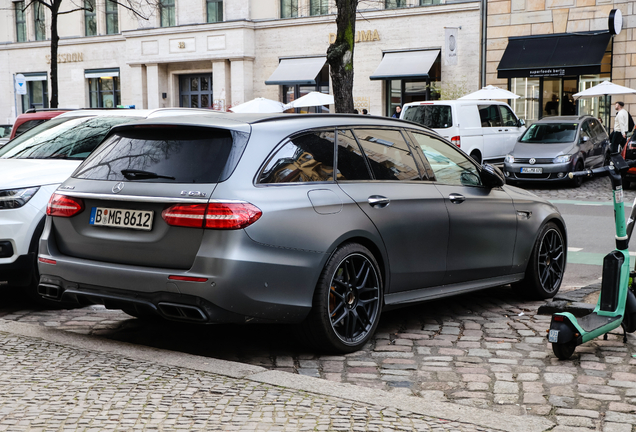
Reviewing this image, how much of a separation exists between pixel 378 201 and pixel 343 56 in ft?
37.5

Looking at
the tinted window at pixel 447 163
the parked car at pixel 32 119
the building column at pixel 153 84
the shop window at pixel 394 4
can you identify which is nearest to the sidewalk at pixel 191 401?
the tinted window at pixel 447 163

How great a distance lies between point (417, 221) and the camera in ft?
18.1

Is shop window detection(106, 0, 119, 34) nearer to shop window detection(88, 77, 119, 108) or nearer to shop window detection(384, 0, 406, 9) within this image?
shop window detection(88, 77, 119, 108)

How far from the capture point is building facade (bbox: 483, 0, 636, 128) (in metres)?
26.5

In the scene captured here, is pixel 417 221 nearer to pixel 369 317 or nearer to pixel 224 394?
pixel 369 317

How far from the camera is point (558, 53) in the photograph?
1067 inches

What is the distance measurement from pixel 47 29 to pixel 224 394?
136 ft

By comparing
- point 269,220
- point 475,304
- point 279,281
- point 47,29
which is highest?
point 47,29

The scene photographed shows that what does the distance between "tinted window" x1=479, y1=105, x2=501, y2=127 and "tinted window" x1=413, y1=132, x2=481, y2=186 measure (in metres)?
15.4

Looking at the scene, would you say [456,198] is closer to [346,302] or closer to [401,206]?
[401,206]

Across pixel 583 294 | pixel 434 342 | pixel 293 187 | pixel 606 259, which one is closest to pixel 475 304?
pixel 583 294

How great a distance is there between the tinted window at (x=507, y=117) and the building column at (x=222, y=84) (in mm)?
15429

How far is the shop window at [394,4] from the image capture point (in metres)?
31.2

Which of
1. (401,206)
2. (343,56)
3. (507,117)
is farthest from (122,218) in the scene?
(507,117)
